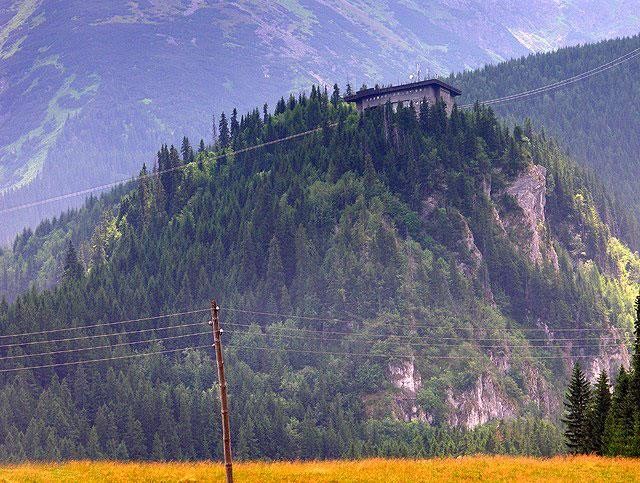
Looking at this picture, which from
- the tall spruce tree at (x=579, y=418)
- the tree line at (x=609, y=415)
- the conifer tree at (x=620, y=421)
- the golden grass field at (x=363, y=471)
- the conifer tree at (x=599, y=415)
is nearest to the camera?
the golden grass field at (x=363, y=471)

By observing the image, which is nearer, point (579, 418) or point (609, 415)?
point (609, 415)

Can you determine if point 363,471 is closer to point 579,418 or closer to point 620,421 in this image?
point 620,421

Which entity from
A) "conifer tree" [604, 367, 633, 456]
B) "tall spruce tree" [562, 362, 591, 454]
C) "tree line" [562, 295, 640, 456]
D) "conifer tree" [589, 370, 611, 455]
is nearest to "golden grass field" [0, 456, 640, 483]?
"conifer tree" [604, 367, 633, 456]

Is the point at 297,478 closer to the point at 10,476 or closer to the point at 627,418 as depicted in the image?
the point at 10,476

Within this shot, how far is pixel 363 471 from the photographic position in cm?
9481

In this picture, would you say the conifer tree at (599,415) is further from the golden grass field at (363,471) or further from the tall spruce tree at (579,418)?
the golden grass field at (363,471)

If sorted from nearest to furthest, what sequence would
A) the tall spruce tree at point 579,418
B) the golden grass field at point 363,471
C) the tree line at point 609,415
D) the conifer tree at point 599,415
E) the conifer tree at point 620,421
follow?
the golden grass field at point 363,471 → the conifer tree at point 620,421 → the tree line at point 609,415 → the conifer tree at point 599,415 → the tall spruce tree at point 579,418

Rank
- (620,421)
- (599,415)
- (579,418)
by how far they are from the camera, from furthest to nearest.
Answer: (579,418), (599,415), (620,421)

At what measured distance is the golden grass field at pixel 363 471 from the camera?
9156cm

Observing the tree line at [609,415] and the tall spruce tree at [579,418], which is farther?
the tall spruce tree at [579,418]

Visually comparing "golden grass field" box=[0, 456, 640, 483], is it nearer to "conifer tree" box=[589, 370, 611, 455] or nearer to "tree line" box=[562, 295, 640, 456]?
"tree line" box=[562, 295, 640, 456]

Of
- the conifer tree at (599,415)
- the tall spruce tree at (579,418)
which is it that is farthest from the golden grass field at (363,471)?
the tall spruce tree at (579,418)

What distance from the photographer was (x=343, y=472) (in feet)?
309

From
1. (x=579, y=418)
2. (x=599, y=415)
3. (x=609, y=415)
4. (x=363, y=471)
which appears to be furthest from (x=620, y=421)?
(x=363, y=471)
